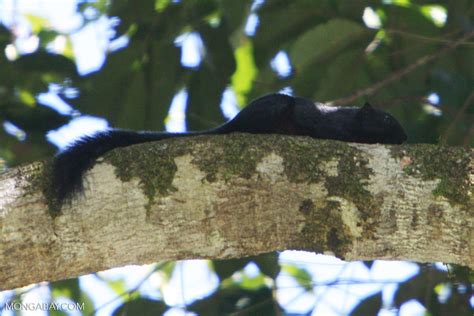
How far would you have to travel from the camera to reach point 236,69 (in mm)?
3748

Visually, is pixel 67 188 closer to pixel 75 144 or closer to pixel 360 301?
pixel 75 144

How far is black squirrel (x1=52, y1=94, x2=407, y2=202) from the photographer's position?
2299 millimetres

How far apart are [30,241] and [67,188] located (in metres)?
0.17

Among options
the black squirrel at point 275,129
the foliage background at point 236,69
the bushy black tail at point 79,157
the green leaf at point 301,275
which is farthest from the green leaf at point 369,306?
the bushy black tail at point 79,157

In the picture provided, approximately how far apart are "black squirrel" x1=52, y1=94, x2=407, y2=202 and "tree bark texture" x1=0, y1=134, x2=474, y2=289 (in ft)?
0.20

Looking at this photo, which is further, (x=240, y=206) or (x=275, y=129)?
(x=275, y=129)

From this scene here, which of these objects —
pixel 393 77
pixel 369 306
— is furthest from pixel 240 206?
pixel 393 77

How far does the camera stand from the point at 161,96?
3598 mm

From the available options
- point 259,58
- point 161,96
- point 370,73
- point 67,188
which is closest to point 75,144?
point 67,188

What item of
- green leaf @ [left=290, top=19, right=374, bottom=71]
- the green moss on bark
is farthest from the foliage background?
the green moss on bark

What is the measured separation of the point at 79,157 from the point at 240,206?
498 mm

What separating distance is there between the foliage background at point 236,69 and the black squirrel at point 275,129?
14cm

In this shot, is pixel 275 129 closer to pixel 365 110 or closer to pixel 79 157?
pixel 365 110

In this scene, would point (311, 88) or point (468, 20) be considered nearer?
point (468, 20)
